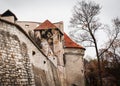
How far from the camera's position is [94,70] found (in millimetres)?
47281

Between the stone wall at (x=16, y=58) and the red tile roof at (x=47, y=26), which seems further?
the red tile roof at (x=47, y=26)

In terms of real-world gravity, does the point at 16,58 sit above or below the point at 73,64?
above

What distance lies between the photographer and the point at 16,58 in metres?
14.3

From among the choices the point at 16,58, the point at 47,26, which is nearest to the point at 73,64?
the point at 47,26

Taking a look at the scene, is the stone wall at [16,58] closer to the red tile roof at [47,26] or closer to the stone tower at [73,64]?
the red tile roof at [47,26]

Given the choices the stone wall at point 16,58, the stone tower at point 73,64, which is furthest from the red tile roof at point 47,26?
the stone wall at point 16,58

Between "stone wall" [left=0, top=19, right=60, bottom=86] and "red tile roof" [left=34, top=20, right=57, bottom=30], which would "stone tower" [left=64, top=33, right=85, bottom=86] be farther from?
"stone wall" [left=0, top=19, right=60, bottom=86]

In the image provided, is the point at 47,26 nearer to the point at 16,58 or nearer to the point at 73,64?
the point at 73,64

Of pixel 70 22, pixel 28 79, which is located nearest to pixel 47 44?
pixel 70 22

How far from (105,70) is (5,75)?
27.7 m

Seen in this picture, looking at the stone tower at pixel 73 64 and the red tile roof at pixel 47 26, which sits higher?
the red tile roof at pixel 47 26

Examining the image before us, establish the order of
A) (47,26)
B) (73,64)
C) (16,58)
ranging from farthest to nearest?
(73,64) < (47,26) < (16,58)

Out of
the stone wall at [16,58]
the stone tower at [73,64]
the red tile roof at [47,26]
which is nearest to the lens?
the stone wall at [16,58]

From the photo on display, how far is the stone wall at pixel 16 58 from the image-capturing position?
13.4 metres
